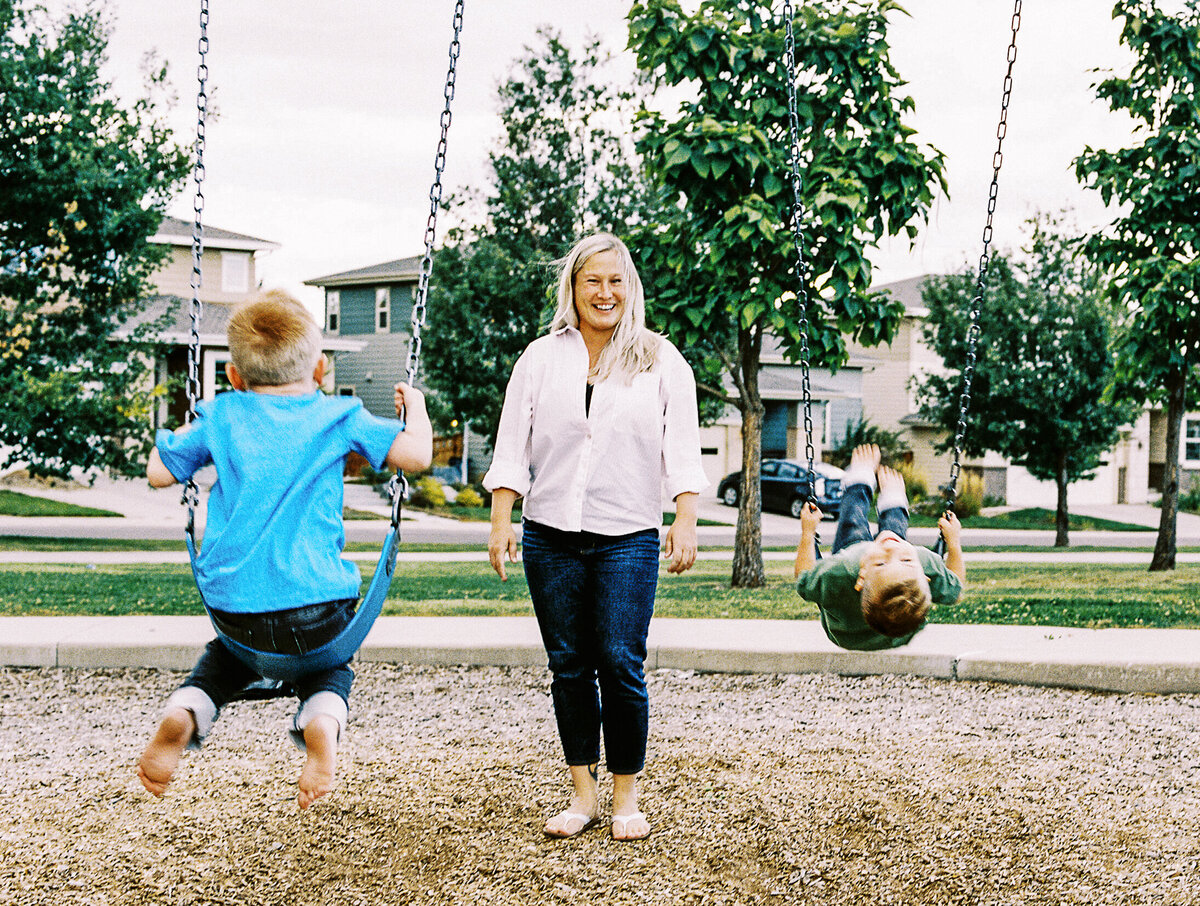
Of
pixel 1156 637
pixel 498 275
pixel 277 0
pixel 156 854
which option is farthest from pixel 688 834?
pixel 498 275

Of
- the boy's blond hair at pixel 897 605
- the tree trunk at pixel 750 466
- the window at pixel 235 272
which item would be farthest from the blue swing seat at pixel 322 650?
the window at pixel 235 272

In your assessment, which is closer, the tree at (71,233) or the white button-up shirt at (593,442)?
the white button-up shirt at (593,442)

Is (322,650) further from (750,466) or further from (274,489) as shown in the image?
(750,466)

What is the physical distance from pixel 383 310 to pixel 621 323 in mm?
31976

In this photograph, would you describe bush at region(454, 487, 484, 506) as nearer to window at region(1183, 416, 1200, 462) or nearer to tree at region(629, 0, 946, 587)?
tree at region(629, 0, 946, 587)

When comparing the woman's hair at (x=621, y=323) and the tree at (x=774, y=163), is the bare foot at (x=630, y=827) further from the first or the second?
the tree at (x=774, y=163)

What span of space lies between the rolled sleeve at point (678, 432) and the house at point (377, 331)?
95.6 ft

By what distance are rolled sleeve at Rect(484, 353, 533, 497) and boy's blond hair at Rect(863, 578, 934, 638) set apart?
1.19 m

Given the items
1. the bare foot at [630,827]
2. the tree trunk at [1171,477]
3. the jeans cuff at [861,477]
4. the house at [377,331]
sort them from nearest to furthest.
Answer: the bare foot at [630,827], the jeans cuff at [861,477], the tree trunk at [1171,477], the house at [377,331]

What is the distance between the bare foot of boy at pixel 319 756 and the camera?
290cm

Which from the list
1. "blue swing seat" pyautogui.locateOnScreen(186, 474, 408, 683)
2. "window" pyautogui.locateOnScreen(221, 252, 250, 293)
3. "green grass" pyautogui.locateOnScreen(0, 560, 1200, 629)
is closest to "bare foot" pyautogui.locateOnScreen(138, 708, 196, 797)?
"blue swing seat" pyautogui.locateOnScreen(186, 474, 408, 683)

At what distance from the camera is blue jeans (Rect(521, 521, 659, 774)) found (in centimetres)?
342

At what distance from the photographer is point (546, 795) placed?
4129 mm

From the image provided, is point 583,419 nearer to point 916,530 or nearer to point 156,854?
point 156,854
